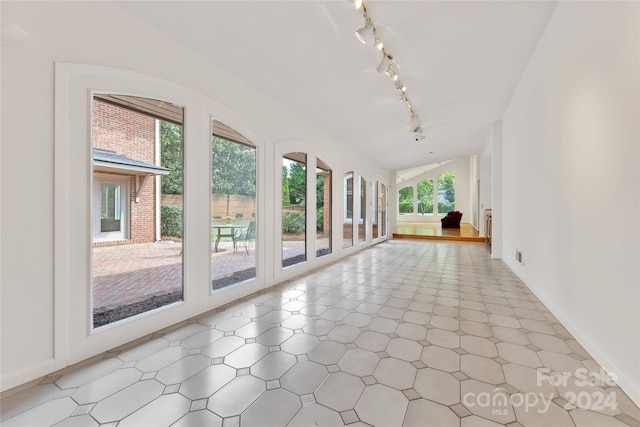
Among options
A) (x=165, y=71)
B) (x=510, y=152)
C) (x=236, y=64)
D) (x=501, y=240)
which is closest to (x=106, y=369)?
(x=165, y=71)

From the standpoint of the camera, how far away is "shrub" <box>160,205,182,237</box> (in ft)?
8.82

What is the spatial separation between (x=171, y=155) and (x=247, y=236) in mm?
1378

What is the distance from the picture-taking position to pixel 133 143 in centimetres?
243

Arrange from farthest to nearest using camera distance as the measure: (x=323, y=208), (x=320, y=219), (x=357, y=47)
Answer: (x=323, y=208) < (x=320, y=219) < (x=357, y=47)

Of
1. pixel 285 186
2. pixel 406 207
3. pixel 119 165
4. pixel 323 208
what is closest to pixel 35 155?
pixel 119 165

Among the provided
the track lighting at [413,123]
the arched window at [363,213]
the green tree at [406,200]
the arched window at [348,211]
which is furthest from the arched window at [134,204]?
the green tree at [406,200]

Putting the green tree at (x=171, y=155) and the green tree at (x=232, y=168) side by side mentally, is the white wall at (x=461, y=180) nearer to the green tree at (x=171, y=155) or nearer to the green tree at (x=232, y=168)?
the green tree at (x=232, y=168)

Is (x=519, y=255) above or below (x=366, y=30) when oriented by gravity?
below

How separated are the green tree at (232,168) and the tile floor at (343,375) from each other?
1.40m

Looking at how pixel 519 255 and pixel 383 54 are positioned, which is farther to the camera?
pixel 519 255

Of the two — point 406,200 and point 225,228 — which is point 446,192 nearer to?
point 406,200

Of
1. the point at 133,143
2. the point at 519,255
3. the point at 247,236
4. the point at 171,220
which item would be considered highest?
the point at 133,143

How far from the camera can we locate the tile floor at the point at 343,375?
1.44m

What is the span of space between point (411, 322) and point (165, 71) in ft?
10.9
